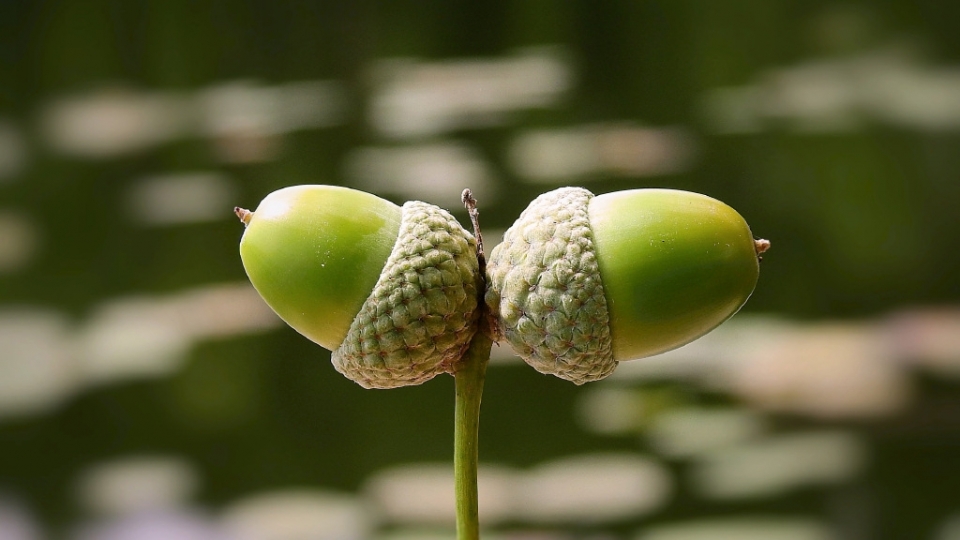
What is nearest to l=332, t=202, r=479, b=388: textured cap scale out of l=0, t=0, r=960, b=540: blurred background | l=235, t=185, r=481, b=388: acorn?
l=235, t=185, r=481, b=388: acorn

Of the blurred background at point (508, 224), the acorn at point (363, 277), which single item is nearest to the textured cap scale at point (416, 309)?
the acorn at point (363, 277)

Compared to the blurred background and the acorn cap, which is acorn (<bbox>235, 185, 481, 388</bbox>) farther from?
the blurred background

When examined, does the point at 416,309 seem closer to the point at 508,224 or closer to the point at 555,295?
the point at 555,295

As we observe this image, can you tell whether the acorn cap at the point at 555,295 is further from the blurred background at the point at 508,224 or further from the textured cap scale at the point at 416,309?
the blurred background at the point at 508,224

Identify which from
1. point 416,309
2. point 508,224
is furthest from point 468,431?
point 508,224

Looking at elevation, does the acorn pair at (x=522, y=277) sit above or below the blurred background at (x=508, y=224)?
below
